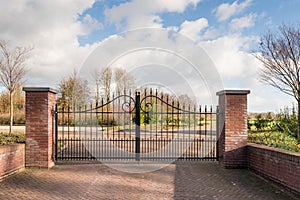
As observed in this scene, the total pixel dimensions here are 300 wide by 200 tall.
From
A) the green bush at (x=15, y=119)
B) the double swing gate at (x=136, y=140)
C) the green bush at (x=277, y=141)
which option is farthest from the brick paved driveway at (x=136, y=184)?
the green bush at (x=15, y=119)

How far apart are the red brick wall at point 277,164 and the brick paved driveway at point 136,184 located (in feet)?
0.77

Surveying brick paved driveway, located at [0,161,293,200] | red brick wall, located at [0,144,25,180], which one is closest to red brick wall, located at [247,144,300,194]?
brick paved driveway, located at [0,161,293,200]

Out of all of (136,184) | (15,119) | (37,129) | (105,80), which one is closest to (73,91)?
(105,80)

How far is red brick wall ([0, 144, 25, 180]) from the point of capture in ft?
22.0

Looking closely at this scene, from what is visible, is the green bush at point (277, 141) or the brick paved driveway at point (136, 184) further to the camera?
the green bush at point (277, 141)

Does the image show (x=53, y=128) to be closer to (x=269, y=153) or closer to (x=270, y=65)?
(x=269, y=153)

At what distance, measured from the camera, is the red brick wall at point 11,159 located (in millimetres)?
6719

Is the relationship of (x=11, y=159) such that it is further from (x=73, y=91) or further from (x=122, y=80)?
(x=73, y=91)

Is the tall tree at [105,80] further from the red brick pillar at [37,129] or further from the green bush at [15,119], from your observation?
the red brick pillar at [37,129]

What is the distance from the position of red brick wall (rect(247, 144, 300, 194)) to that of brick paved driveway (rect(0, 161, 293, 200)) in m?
0.24

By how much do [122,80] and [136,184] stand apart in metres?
13.3

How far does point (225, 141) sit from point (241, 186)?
1.89 metres

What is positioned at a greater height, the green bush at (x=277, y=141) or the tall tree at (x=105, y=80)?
the tall tree at (x=105, y=80)

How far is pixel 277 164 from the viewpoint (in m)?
6.39
